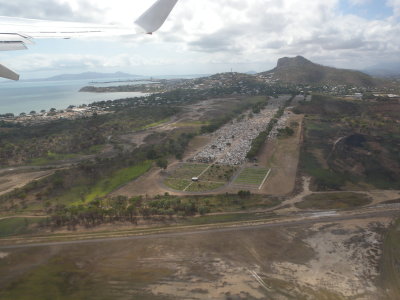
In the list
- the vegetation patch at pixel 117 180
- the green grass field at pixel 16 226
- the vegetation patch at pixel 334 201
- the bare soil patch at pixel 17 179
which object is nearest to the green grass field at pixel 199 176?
the vegetation patch at pixel 117 180

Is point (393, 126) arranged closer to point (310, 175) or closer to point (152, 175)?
point (310, 175)

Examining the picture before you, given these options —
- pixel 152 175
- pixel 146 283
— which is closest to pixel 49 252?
pixel 146 283

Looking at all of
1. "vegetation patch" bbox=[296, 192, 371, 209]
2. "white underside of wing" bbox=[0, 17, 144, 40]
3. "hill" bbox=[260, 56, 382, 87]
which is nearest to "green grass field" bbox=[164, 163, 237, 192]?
"vegetation patch" bbox=[296, 192, 371, 209]

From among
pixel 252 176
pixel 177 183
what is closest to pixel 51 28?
pixel 177 183

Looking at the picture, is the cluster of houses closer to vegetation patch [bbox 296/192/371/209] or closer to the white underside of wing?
vegetation patch [bbox 296/192/371/209]

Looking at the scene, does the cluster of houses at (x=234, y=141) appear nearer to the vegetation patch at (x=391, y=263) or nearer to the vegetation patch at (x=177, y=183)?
the vegetation patch at (x=177, y=183)

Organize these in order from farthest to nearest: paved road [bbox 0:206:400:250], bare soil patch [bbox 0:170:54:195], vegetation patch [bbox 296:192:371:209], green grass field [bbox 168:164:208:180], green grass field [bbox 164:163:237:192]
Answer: green grass field [bbox 168:164:208:180] → bare soil patch [bbox 0:170:54:195] → green grass field [bbox 164:163:237:192] → vegetation patch [bbox 296:192:371:209] → paved road [bbox 0:206:400:250]
